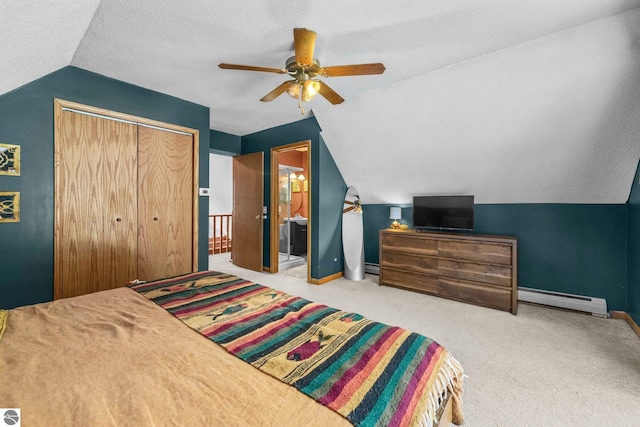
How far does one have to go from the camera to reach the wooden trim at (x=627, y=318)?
2463 mm

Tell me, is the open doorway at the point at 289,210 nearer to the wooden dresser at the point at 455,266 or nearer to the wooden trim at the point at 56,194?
the wooden dresser at the point at 455,266

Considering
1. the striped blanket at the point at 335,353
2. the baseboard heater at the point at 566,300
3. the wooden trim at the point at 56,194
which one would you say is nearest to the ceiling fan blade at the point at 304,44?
the striped blanket at the point at 335,353

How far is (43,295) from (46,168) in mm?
1177

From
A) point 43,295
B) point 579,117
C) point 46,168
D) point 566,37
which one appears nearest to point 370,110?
point 566,37

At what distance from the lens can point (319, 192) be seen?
402 cm

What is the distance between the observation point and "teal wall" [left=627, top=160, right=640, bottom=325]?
2.50 meters

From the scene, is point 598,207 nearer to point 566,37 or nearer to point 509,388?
point 566,37

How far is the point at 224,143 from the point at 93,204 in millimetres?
2493

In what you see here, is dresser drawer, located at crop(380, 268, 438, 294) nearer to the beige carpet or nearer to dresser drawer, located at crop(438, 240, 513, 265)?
the beige carpet

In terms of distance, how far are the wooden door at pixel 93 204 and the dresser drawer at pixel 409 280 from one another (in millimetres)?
3214

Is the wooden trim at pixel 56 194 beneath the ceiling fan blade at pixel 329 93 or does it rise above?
beneath

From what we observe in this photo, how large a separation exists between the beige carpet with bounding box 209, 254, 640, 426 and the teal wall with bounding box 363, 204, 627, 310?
34 centimetres

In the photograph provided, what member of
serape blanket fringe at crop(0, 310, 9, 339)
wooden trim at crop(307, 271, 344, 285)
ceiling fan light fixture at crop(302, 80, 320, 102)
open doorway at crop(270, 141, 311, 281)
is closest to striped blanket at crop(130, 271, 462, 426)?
serape blanket fringe at crop(0, 310, 9, 339)

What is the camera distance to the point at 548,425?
1448mm
